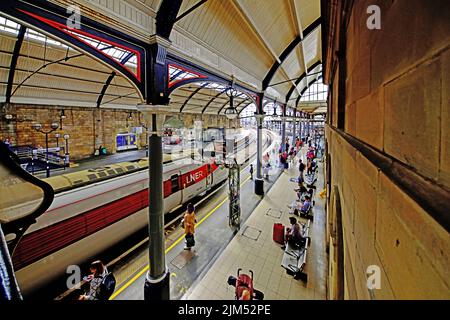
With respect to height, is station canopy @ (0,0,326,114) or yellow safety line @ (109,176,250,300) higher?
station canopy @ (0,0,326,114)

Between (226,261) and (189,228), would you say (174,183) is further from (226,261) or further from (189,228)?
(226,261)

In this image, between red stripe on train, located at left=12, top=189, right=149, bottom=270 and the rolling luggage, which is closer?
red stripe on train, located at left=12, top=189, right=149, bottom=270

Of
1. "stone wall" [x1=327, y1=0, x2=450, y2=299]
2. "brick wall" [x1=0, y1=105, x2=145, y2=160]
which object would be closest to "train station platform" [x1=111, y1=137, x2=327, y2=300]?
"stone wall" [x1=327, y1=0, x2=450, y2=299]

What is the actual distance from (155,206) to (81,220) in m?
2.02

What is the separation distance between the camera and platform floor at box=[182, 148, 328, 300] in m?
4.85

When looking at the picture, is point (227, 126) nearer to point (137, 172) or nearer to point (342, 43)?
point (137, 172)

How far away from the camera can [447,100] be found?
386mm

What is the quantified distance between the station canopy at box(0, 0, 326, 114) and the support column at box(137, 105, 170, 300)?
61 centimetres

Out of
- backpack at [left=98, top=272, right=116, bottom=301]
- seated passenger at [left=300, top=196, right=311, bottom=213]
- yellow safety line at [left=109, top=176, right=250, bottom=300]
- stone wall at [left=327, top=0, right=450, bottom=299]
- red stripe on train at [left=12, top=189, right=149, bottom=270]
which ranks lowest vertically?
yellow safety line at [left=109, top=176, right=250, bottom=300]

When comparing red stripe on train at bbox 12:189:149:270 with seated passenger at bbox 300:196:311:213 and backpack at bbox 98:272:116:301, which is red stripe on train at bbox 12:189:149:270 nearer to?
backpack at bbox 98:272:116:301

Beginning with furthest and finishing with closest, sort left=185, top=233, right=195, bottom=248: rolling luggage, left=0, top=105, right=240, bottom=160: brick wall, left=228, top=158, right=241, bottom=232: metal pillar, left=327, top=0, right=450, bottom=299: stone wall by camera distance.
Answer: left=0, top=105, right=240, bottom=160: brick wall, left=228, top=158, right=241, bottom=232: metal pillar, left=185, top=233, right=195, bottom=248: rolling luggage, left=327, top=0, right=450, bottom=299: stone wall

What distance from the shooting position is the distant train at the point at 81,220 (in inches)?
159

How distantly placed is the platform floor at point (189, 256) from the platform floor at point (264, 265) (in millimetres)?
242

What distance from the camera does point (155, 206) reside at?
14.0ft
